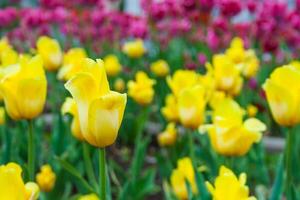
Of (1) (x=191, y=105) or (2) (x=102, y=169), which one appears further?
(1) (x=191, y=105)

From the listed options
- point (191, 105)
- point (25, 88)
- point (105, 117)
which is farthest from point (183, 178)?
point (105, 117)

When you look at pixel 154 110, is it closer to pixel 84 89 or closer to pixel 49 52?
pixel 49 52

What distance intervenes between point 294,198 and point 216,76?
0.51 meters

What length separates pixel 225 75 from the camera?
184 centimetres

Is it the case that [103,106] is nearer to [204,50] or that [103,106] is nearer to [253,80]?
[253,80]

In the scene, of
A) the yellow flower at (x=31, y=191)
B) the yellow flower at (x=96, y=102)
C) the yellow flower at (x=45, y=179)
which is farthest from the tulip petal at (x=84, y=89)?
the yellow flower at (x=45, y=179)

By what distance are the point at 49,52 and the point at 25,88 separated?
87cm

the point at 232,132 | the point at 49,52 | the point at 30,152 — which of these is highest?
the point at 232,132

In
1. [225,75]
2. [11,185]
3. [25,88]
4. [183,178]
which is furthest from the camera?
[225,75]

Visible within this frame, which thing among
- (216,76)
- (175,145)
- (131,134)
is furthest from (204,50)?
(216,76)

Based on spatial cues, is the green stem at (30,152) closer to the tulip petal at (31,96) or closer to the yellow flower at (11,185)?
the tulip petal at (31,96)

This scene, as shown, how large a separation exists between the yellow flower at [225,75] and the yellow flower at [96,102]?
0.84m

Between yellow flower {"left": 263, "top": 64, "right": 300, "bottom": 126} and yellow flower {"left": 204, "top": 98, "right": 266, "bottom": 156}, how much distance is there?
55mm

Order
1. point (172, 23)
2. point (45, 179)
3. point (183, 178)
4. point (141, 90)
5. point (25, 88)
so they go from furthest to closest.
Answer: point (172, 23) → point (141, 90) → point (45, 179) → point (183, 178) → point (25, 88)
